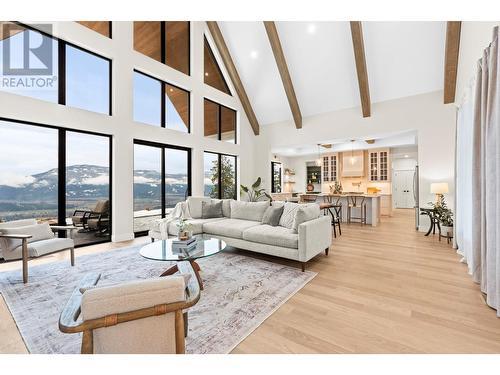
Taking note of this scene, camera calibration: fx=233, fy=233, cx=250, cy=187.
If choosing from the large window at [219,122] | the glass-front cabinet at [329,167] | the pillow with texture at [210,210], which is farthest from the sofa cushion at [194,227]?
the glass-front cabinet at [329,167]

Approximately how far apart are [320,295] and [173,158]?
16.4ft

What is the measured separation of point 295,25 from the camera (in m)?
5.54

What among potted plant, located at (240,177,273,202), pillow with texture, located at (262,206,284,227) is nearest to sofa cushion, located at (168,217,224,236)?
pillow with texture, located at (262,206,284,227)

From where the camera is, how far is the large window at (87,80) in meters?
4.38

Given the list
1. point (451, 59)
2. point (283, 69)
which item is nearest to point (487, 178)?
point (451, 59)

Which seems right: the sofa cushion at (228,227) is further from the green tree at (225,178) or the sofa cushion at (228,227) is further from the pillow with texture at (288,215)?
the green tree at (225,178)

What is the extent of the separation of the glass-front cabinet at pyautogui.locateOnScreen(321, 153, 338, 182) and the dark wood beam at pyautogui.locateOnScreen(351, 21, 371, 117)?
4065 millimetres

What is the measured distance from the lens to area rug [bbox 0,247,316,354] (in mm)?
1759

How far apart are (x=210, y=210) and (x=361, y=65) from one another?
4.81 m

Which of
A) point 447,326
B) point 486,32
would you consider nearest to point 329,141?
point 486,32

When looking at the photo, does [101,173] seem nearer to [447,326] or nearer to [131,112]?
[131,112]

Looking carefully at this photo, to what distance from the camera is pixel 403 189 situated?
11.0m

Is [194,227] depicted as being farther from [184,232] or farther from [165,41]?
[165,41]

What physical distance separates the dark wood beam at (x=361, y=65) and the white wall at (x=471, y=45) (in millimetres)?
1703
